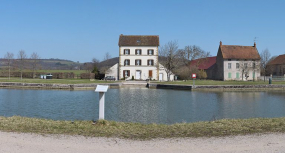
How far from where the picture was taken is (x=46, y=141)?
6.00 m

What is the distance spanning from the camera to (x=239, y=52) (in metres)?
51.9

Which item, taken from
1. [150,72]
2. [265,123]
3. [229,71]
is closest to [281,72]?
[229,71]

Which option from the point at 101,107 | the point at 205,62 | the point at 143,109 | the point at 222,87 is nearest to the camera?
the point at 101,107

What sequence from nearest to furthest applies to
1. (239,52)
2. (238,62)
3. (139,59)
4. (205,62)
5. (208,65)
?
(139,59) < (238,62) < (239,52) < (208,65) < (205,62)

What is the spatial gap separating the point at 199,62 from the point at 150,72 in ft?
57.4

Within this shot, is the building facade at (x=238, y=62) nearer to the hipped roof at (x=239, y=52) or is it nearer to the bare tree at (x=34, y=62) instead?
the hipped roof at (x=239, y=52)

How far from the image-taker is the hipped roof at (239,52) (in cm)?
5119

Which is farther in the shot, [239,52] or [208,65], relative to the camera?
[208,65]

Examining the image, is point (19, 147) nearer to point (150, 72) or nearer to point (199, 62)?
point (150, 72)

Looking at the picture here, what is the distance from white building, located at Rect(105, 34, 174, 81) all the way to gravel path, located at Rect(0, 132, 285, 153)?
42.9 metres

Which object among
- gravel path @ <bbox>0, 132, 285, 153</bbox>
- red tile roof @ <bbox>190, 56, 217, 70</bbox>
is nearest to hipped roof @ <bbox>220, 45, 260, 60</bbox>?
red tile roof @ <bbox>190, 56, 217, 70</bbox>

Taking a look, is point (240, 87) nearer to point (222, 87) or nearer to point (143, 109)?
point (222, 87)

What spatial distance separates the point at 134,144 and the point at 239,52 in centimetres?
4993

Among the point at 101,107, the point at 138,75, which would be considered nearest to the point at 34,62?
the point at 138,75
